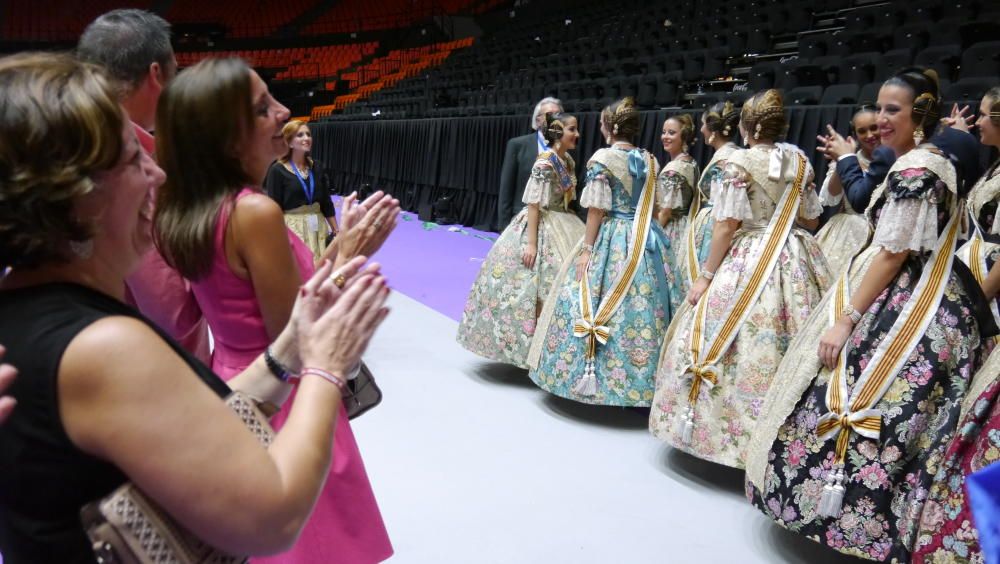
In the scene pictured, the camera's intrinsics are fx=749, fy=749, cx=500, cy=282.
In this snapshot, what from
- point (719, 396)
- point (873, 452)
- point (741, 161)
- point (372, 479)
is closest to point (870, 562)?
point (873, 452)

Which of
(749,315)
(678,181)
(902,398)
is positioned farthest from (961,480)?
(678,181)

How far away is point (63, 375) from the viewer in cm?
65

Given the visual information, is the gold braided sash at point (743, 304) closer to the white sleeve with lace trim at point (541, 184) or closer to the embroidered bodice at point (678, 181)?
the white sleeve with lace trim at point (541, 184)

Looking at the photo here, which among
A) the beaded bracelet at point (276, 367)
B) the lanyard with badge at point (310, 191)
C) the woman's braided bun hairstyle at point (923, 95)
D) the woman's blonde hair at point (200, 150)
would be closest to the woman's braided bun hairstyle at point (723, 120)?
the woman's braided bun hairstyle at point (923, 95)

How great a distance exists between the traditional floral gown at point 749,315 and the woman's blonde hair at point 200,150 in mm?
1832

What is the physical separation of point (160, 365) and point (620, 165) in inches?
108

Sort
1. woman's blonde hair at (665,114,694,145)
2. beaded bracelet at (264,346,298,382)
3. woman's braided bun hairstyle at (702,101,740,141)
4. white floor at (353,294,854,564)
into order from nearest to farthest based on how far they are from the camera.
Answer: beaded bracelet at (264,346,298,382), white floor at (353,294,854,564), woman's braided bun hairstyle at (702,101,740,141), woman's blonde hair at (665,114,694,145)

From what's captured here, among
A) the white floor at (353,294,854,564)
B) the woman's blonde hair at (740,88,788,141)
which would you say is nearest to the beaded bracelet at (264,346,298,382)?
the white floor at (353,294,854,564)

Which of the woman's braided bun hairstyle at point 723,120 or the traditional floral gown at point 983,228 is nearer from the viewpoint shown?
the traditional floral gown at point 983,228

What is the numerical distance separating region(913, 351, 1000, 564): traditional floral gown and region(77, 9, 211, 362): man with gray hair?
1.72 m

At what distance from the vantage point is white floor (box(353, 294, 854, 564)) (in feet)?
7.49

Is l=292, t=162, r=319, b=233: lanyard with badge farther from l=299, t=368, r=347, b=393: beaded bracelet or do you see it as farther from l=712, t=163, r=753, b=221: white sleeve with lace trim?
l=299, t=368, r=347, b=393: beaded bracelet

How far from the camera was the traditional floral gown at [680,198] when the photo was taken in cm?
395

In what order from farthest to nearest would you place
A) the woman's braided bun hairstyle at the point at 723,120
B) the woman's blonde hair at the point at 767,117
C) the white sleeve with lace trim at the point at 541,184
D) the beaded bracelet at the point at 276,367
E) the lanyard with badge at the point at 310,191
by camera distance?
the lanyard with badge at the point at 310,191
the woman's braided bun hairstyle at the point at 723,120
the white sleeve with lace trim at the point at 541,184
the woman's blonde hair at the point at 767,117
the beaded bracelet at the point at 276,367
